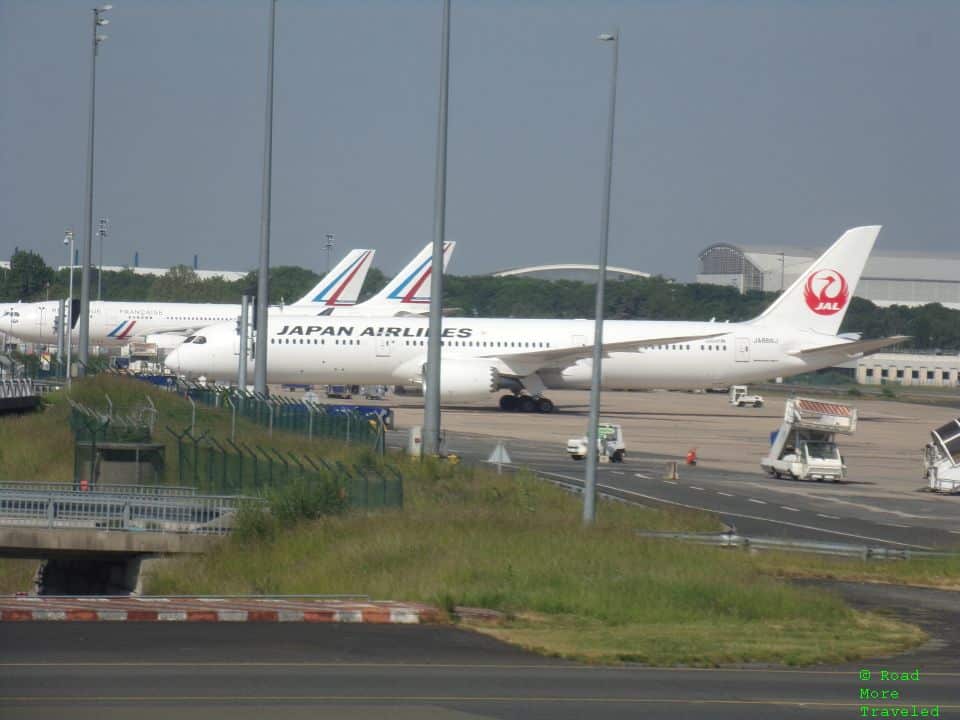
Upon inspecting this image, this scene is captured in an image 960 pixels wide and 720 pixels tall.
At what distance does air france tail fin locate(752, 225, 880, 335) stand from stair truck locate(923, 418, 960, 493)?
986 inches

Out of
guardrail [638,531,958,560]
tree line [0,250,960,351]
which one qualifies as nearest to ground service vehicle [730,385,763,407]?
tree line [0,250,960,351]

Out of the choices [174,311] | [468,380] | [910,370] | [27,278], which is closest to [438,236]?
[468,380]

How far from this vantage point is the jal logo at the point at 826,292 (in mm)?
68625

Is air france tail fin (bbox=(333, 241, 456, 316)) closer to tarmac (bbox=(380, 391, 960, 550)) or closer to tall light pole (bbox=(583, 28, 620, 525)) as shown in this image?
tarmac (bbox=(380, 391, 960, 550))

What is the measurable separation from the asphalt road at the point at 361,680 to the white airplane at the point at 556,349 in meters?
45.3

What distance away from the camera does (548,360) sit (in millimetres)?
65250

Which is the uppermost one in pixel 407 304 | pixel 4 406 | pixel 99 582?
pixel 407 304

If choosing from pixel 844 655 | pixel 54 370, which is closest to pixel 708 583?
pixel 844 655

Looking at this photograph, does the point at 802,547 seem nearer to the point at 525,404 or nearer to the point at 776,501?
the point at 776,501

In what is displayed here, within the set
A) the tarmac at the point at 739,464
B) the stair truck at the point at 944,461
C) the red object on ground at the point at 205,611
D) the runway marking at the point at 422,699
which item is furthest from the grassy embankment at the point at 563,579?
the stair truck at the point at 944,461

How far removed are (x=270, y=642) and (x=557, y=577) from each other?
612 centimetres

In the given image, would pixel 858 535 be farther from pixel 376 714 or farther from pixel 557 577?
pixel 376 714

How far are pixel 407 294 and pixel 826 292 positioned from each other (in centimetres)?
3672

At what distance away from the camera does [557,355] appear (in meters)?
64.4
